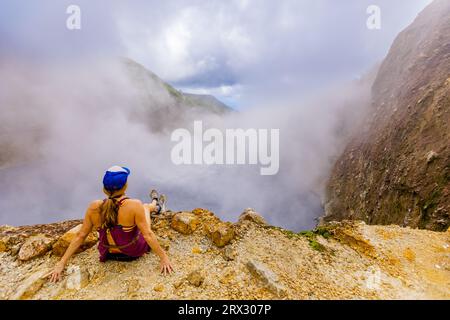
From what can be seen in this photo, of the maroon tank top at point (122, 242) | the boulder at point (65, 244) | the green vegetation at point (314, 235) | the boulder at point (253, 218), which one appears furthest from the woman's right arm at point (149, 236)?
the green vegetation at point (314, 235)

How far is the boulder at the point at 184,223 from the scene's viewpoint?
5.12 m

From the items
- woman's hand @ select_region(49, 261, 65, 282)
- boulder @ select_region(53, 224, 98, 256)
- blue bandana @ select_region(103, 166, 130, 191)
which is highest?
blue bandana @ select_region(103, 166, 130, 191)

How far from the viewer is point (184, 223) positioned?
5.16 m

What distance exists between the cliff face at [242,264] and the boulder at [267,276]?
15 millimetres

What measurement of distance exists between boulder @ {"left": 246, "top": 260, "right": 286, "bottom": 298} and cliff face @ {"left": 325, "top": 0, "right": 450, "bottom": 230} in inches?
298

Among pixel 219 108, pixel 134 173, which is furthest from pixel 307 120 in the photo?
pixel 219 108

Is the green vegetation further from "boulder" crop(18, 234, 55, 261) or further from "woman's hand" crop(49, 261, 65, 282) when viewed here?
"boulder" crop(18, 234, 55, 261)

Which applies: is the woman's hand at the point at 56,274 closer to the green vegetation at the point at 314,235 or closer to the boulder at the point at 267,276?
the boulder at the point at 267,276

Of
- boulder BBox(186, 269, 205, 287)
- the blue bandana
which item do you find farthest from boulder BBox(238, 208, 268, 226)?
the blue bandana

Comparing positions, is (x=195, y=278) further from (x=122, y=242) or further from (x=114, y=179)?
(x=114, y=179)

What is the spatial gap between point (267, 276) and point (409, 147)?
17.4 m

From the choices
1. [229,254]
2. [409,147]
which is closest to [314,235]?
[229,254]

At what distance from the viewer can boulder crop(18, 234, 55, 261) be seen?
442 centimetres
